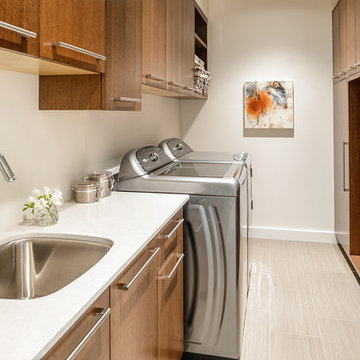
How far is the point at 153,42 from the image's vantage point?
2.12 m

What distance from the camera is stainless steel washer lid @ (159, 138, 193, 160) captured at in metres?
2.99

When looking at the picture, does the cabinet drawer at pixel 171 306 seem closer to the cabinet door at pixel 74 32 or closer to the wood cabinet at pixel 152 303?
the wood cabinet at pixel 152 303

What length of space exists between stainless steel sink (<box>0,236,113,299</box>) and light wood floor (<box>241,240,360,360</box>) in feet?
4.10

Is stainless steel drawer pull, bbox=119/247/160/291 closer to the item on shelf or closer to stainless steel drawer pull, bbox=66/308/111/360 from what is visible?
stainless steel drawer pull, bbox=66/308/111/360

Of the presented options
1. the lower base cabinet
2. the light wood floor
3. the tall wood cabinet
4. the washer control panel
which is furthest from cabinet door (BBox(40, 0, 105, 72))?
the tall wood cabinet

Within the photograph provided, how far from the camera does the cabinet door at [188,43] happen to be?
9.36 feet

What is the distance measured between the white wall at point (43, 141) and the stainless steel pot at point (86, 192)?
0.30ft

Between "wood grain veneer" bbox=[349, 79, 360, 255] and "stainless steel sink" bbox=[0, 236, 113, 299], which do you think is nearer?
"stainless steel sink" bbox=[0, 236, 113, 299]

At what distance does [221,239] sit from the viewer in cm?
194

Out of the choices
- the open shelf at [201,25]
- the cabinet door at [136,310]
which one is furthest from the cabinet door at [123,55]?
the open shelf at [201,25]

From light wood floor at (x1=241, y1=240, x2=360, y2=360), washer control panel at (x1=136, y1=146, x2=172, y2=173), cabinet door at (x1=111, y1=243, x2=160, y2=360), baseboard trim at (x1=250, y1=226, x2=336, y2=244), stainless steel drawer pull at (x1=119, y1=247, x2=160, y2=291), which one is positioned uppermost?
washer control panel at (x1=136, y1=146, x2=172, y2=173)

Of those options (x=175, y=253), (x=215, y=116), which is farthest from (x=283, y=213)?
(x=175, y=253)

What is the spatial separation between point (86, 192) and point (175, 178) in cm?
48

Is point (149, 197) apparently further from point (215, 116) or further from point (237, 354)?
point (215, 116)
